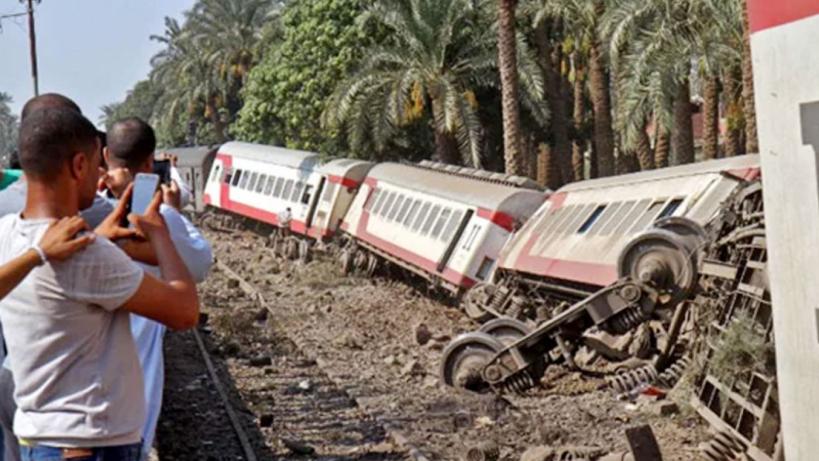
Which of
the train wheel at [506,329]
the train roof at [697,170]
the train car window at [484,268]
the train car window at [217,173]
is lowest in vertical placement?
the train wheel at [506,329]

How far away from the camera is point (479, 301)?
2120cm

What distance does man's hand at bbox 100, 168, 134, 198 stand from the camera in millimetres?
5152

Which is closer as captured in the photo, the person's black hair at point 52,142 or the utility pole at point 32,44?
the person's black hair at point 52,142

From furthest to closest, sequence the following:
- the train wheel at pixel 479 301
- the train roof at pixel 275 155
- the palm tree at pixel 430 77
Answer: the train roof at pixel 275 155
the palm tree at pixel 430 77
the train wheel at pixel 479 301

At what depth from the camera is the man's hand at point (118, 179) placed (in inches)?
203

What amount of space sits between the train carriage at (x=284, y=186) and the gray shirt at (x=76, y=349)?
2936cm

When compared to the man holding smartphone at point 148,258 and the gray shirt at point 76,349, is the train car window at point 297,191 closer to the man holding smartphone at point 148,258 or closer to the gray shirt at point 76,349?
the man holding smartphone at point 148,258

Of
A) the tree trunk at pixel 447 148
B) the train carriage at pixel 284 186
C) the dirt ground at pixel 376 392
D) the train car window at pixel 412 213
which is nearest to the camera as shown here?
the dirt ground at pixel 376 392

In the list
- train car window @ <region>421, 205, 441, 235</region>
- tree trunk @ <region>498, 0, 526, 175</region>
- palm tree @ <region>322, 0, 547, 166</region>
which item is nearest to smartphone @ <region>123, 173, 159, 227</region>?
train car window @ <region>421, 205, 441, 235</region>

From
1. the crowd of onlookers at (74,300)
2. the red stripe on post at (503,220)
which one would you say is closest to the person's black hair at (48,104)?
the crowd of onlookers at (74,300)

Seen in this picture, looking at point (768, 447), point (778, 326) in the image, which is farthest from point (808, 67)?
point (768, 447)

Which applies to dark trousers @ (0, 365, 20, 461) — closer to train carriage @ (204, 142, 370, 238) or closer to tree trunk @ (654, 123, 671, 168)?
train carriage @ (204, 142, 370, 238)

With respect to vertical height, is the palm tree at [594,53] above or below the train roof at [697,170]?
above

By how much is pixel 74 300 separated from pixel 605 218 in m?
14.9
